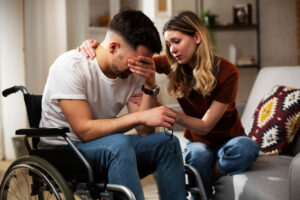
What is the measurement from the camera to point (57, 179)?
1.22 metres

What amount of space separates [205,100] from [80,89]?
0.68m

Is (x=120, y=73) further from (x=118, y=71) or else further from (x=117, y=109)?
(x=117, y=109)

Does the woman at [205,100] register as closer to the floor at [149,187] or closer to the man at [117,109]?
the man at [117,109]

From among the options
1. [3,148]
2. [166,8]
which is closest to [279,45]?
[166,8]

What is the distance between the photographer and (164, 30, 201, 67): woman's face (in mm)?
1836

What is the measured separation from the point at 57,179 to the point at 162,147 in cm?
37

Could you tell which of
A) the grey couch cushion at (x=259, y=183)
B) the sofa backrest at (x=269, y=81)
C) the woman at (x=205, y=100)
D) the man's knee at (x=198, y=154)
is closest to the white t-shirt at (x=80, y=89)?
the woman at (x=205, y=100)

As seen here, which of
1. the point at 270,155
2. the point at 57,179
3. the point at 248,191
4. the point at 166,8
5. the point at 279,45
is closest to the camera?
the point at 57,179

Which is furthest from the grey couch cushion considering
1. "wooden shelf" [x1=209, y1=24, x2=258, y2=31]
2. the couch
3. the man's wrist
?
"wooden shelf" [x1=209, y1=24, x2=258, y2=31]

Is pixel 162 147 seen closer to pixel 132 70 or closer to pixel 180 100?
pixel 132 70

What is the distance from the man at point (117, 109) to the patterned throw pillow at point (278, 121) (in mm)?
799

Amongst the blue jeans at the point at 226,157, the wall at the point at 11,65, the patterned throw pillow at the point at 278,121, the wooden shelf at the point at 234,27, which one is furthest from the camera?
the wooden shelf at the point at 234,27

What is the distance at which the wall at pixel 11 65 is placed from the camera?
2963mm

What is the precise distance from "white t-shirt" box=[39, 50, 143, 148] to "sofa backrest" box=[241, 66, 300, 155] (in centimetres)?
107
